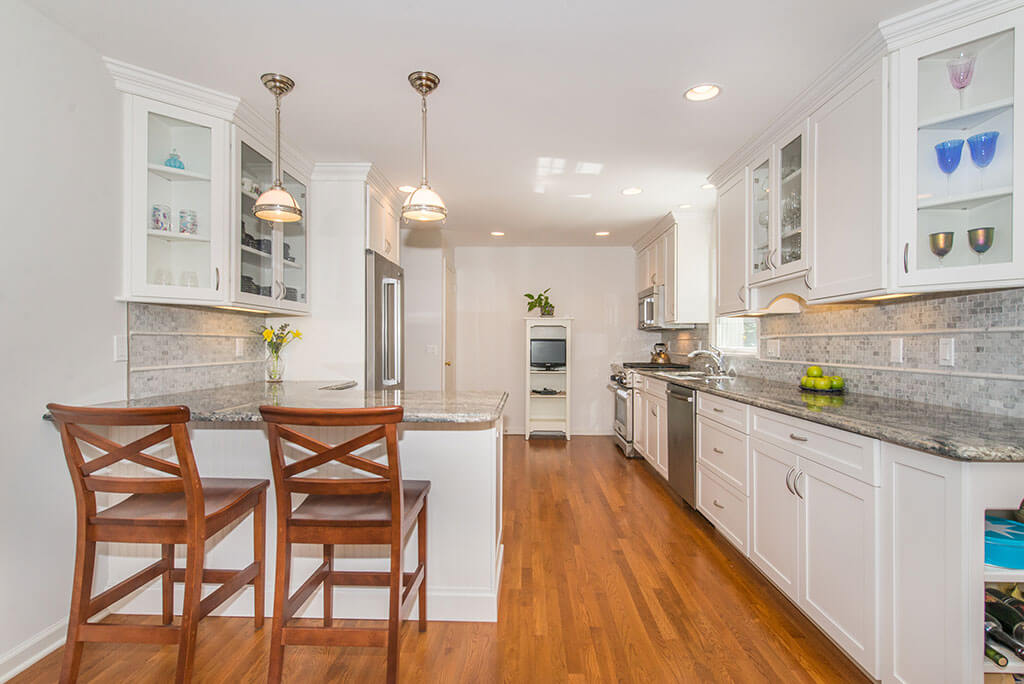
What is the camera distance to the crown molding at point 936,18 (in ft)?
5.42

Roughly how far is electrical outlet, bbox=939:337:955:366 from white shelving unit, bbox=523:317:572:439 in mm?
3964

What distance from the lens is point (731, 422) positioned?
2699mm

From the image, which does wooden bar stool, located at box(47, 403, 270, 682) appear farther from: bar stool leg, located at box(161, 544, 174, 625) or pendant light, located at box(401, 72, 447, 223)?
pendant light, located at box(401, 72, 447, 223)

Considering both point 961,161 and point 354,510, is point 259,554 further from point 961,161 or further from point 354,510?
point 961,161

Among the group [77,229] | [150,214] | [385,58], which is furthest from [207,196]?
[385,58]

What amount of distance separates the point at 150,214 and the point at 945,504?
10.8 feet

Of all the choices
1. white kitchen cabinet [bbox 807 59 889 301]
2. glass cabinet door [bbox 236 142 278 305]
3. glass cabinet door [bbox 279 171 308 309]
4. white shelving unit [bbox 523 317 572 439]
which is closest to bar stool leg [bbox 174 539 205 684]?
glass cabinet door [bbox 236 142 278 305]

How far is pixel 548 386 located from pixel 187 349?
168 inches

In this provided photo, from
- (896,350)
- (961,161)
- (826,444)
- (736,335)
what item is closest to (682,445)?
(736,335)

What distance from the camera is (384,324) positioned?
11.8 feet

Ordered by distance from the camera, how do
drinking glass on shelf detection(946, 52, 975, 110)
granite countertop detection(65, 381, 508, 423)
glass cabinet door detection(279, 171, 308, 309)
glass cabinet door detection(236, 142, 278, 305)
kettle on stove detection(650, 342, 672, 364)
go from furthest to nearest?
kettle on stove detection(650, 342, 672, 364), glass cabinet door detection(279, 171, 308, 309), glass cabinet door detection(236, 142, 278, 305), granite countertop detection(65, 381, 508, 423), drinking glass on shelf detection(946, 52, 975, 110)

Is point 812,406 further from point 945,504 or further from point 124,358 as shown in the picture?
point 124,358

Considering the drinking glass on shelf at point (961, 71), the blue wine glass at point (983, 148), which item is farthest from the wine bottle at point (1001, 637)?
the drinking glass on shelf at point (961, 71)

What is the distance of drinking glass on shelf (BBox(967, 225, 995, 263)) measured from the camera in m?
1.68
